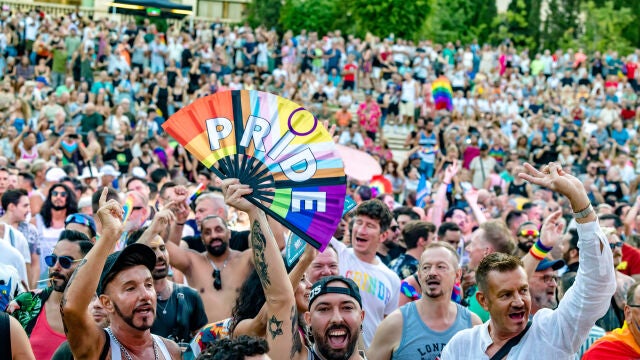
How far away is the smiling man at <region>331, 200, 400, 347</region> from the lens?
21.9ft

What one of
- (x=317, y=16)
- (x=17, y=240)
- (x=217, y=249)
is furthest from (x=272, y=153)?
(x=317, y=16)

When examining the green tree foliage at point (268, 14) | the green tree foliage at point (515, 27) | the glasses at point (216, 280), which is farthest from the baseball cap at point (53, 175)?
the green tree foliage at point (515, 27)

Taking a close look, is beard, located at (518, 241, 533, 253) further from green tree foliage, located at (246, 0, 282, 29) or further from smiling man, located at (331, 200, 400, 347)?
green tree foliage, located at (246, 0, 282, 29)

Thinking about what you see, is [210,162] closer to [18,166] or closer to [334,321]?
[334,321]

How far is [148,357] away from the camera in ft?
14.5

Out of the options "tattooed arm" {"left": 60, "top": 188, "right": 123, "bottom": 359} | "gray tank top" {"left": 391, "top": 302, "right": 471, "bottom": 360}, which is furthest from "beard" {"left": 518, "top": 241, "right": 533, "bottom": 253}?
"tattooed arm" {"left": 60, "top": 188, "right": 123, "bottom": 359}

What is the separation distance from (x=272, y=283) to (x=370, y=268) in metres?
2.35

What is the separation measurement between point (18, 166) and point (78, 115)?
6510 millimetres

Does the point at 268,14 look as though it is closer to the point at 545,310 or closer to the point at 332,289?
the point at 332,289

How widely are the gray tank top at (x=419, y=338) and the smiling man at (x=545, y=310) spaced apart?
2.75 ft

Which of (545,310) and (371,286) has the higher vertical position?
(545,310)

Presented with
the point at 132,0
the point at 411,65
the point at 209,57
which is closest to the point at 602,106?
the point at 411,65

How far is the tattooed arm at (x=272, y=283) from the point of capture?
4590 mm

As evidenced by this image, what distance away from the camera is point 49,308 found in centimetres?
544
